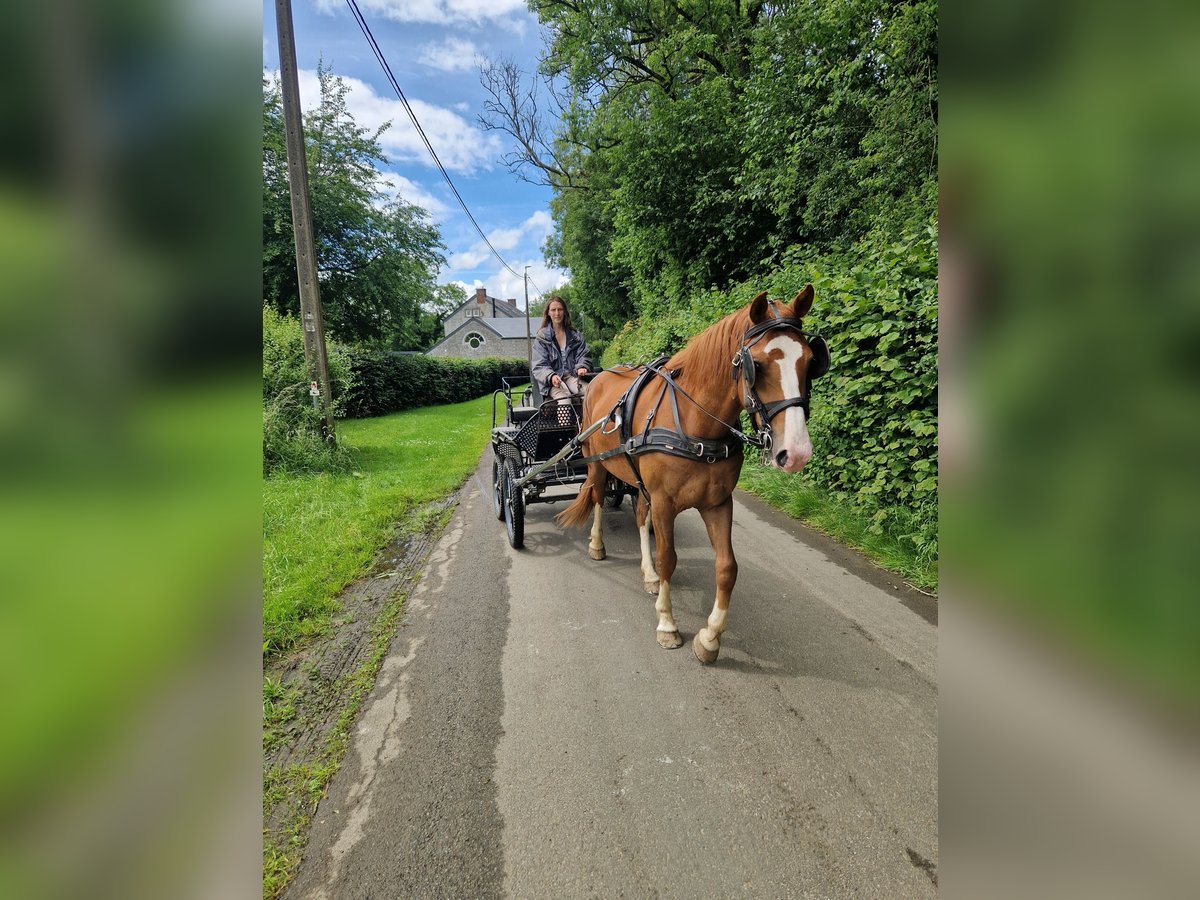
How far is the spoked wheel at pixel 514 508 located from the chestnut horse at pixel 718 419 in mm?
1223

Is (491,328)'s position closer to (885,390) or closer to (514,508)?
(514,508)

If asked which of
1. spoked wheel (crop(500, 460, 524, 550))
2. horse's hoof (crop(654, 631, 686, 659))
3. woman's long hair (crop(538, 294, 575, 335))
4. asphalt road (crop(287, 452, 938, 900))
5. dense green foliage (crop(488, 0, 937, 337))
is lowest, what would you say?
asphalt road (crop(287, 452, 938, 900))

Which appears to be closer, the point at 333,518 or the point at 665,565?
the point at 665,565

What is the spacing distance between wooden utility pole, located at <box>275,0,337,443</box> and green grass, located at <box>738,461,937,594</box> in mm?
6045

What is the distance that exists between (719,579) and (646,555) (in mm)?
1002

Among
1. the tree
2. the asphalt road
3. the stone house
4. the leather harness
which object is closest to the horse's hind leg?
the asphalt road

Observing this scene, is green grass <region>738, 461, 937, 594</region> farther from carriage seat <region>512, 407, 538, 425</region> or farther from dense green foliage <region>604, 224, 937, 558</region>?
carriage seat <region>512, 407, 538, 425</region>

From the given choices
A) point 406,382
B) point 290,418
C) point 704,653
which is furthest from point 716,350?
point 406,382

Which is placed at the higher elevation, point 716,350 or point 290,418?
point 716,350

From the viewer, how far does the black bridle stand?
231 centimetres

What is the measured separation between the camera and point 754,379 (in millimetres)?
2371
